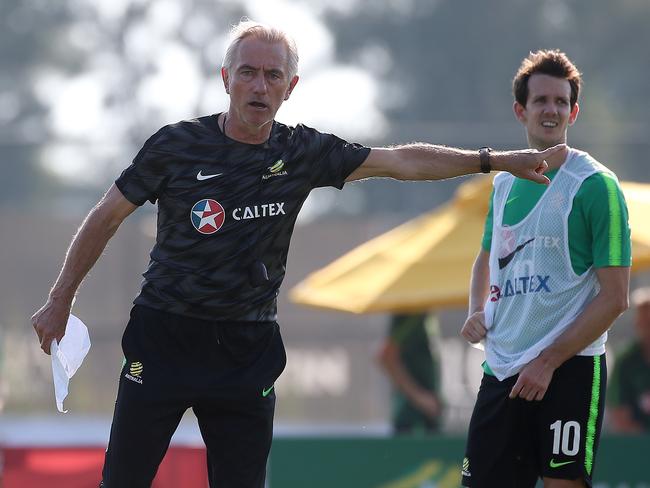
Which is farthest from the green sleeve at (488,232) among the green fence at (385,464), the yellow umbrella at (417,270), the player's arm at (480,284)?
the yellow umbrella at (417,270)

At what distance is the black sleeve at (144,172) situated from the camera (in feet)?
16.5

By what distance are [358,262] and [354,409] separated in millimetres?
6818

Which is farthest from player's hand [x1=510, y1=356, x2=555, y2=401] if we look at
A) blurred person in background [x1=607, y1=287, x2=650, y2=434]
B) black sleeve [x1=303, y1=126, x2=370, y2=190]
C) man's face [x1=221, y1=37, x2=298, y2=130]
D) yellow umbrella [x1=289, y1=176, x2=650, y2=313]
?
blurred person in background [x1=607, y1=287, x2=650, y2=434]

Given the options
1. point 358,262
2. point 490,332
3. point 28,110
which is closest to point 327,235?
point 358,262

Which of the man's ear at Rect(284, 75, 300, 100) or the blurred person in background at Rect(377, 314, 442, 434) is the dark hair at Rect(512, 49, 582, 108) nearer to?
the man's ear at Rect(284, 75, 300, 100)

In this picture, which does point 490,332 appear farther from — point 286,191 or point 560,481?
point 286,191

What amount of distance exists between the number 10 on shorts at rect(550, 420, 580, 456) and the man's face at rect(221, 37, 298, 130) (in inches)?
63.2

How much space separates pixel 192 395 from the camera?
5102 millimetres

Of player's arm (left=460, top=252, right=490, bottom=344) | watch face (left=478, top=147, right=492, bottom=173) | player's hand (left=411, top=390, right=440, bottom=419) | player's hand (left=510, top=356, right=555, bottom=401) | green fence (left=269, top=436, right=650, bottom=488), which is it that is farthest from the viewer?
player's hand (left=411, top=390, right=440, bottom=419)

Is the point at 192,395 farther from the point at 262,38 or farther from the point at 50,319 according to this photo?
the point at 262,38

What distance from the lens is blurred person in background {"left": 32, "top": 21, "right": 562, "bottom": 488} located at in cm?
505

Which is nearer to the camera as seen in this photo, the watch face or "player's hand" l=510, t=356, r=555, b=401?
the watch face

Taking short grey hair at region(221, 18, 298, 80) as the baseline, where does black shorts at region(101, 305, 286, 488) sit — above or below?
below

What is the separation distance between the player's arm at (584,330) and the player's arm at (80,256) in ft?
5.36
